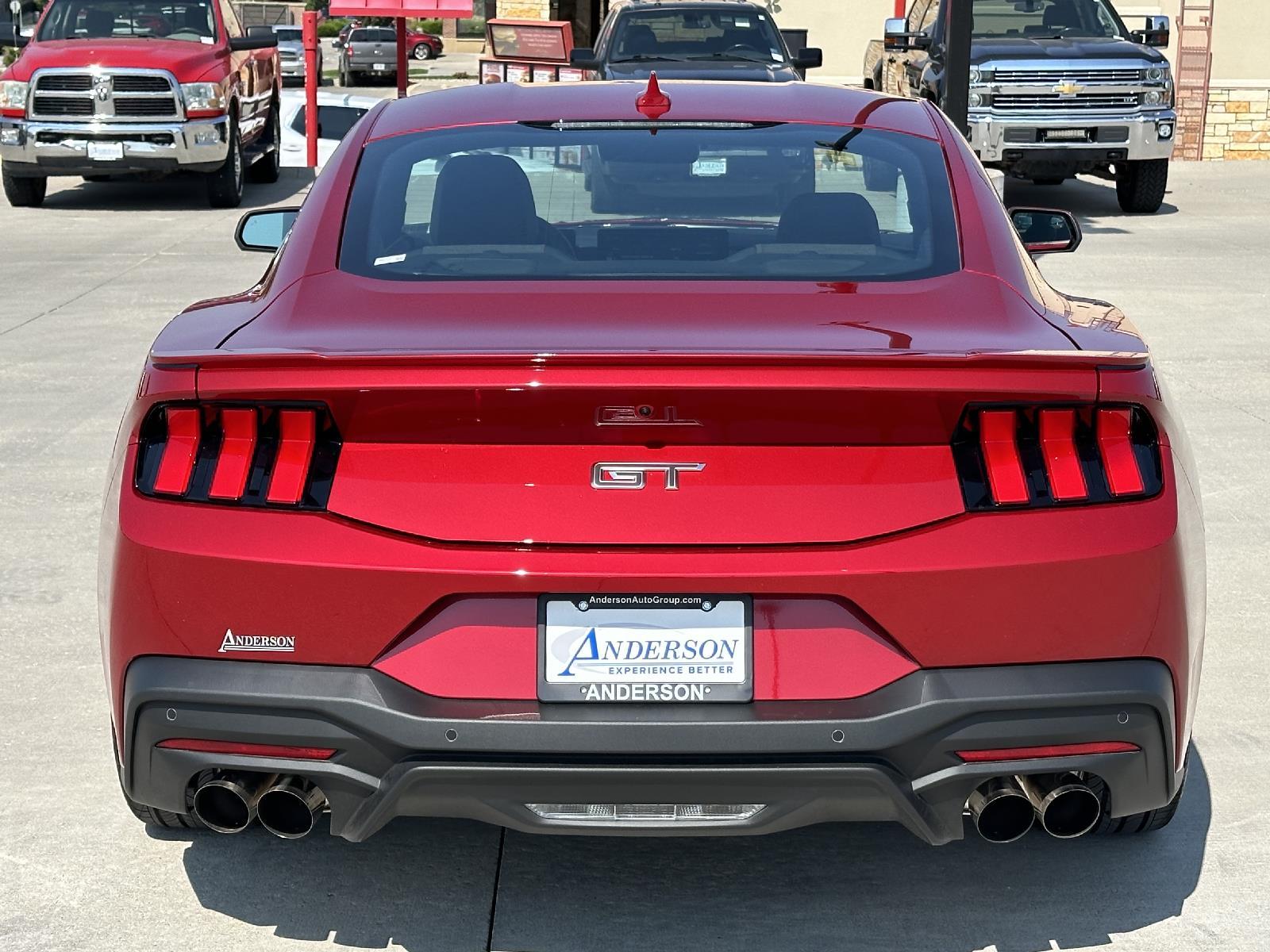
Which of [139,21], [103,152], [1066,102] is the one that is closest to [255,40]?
[139,21]

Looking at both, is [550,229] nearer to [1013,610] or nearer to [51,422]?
[1013,610]

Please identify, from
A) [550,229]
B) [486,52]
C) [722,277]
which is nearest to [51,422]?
[550,229]

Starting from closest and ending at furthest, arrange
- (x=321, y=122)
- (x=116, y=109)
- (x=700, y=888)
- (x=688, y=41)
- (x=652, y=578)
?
(x=652, y=578) → (x=700, y=888) → (x=116, y=109) → (x=688, y=41) → (x=321, y=122)

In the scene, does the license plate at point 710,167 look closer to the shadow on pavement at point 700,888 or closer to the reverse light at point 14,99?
the shadow on pavement at point 700,888

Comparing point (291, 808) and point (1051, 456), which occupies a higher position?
point (1051, 456)

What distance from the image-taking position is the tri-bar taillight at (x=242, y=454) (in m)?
3.12

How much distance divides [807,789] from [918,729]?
208 mm

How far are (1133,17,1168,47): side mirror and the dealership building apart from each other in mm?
6677

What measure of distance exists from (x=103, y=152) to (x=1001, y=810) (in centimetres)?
1460

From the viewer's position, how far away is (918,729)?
121 inches

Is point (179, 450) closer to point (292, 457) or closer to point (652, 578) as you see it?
point (292, 457)

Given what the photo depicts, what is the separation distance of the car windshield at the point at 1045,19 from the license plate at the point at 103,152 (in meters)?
8.07

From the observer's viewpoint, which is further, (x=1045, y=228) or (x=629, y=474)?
(x=1045, y=228)

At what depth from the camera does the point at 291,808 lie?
3.29m
